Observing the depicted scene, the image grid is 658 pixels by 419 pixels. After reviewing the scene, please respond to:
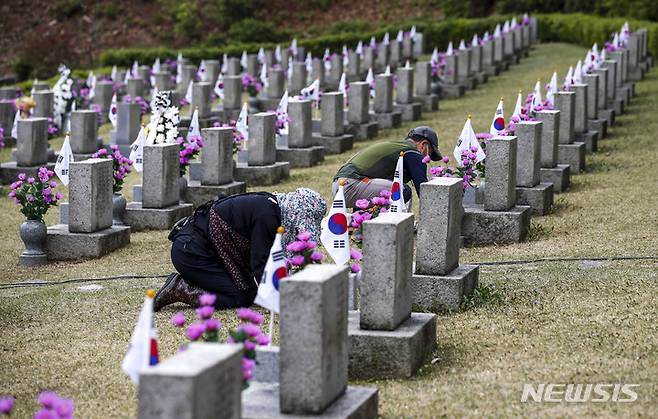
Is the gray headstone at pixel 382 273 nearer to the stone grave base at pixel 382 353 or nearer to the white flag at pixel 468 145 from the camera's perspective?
the stone grave base at pixel 382 353

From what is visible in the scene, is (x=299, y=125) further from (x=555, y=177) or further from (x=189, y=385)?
(x=189, y=385)

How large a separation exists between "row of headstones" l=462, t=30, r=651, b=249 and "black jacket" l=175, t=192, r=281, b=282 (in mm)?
2937

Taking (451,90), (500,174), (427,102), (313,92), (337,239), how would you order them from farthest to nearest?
(451,90) < (427,102) < (313,92) < (500,174) < (337,239)

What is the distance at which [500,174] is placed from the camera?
36.5 ft

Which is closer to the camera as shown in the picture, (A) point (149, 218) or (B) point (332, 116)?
(A) point (149, 218)

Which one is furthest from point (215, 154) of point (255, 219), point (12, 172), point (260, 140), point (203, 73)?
point (203, 73)

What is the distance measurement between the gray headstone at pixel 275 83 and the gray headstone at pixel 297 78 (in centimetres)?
48

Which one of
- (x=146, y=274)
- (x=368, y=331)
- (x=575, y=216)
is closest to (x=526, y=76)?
(x=575, y=216)

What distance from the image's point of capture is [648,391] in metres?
6.76

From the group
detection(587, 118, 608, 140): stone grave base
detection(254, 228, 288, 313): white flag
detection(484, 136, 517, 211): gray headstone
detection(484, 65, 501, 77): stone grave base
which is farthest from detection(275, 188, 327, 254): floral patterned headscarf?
detection(484, 65, 501, 77): stone grave base

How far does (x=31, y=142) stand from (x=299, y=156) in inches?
145

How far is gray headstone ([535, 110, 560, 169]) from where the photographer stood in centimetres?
1337

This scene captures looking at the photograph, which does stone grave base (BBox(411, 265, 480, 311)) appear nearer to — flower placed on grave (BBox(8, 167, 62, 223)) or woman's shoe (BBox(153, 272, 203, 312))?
woman's shoe (BBox(153, 272, 203, 312))

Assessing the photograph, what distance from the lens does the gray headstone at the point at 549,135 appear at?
1337 cm
